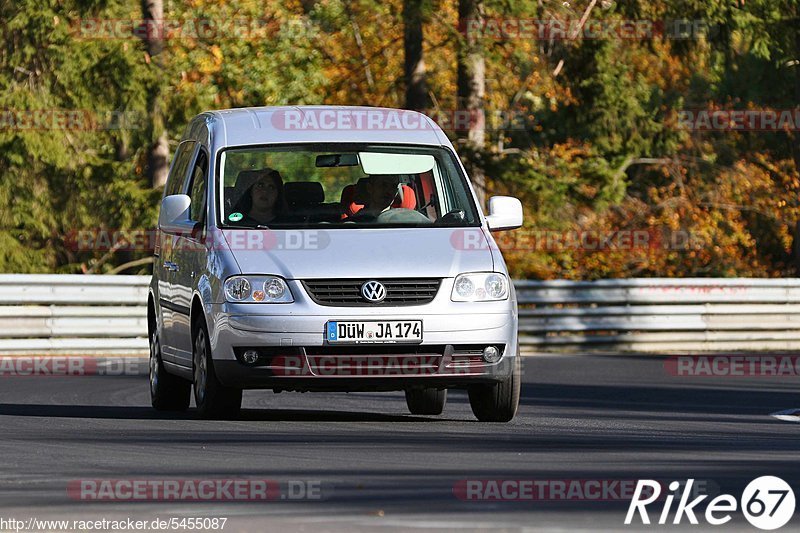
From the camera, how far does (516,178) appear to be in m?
32.2

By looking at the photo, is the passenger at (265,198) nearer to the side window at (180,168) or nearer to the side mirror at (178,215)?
the side mirror at (178,215)

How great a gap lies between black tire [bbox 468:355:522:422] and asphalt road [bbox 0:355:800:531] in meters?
0.16

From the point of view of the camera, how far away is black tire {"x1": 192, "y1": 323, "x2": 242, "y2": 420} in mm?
11875

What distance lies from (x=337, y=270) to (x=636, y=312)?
13.8 metres

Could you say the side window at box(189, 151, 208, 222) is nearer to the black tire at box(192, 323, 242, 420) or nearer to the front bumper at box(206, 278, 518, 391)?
the black tire at box(192, 323, 242, 420)

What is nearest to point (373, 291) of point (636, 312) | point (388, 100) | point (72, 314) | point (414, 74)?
point (72, 314)

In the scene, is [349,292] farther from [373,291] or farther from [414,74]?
[414,74]

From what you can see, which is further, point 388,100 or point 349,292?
point 388,100

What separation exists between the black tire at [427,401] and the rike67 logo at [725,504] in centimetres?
483

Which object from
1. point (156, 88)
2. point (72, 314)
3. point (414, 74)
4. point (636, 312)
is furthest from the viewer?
point (156, 88)

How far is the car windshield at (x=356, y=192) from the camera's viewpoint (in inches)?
480

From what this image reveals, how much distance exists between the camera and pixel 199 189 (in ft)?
42.6

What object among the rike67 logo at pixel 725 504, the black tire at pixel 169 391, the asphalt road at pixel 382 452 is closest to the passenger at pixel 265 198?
the asphalt road at pixel 382 452

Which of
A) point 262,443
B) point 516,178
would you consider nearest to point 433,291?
point 262,443
